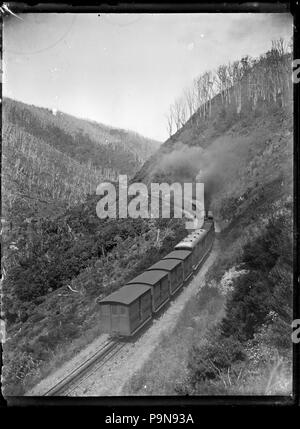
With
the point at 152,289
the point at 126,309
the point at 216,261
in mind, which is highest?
the point at 216,261

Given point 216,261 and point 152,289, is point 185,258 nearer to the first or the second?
point 216,261

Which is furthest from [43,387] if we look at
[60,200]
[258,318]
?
[258,318]

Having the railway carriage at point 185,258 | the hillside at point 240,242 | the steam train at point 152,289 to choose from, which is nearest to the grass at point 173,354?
the hillside at point 240,242

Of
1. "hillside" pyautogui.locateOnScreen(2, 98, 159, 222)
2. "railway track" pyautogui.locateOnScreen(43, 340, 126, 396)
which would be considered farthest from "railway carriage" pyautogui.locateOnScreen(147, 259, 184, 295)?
"hillside" pyautogui.locateOnScreen(2, 98, 159, 222)

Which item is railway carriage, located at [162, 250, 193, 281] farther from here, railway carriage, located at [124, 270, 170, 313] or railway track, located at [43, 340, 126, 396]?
railway track, located at [43, 340, 126, 396]

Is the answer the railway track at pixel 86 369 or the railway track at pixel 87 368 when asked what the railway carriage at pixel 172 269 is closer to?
the railway track at pixel 87 368
